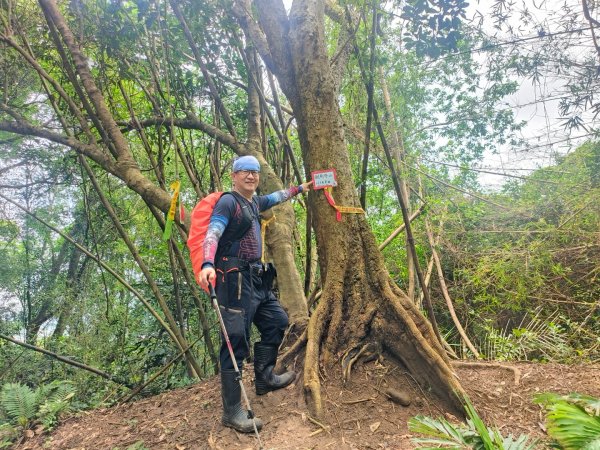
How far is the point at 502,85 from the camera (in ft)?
25.6

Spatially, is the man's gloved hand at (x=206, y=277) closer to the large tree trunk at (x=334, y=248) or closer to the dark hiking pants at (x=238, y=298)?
the dark hiking pants at (x=238, y=298)

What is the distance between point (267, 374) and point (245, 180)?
1.53m

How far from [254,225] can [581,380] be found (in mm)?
3005

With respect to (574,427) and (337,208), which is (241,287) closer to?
(337,208)

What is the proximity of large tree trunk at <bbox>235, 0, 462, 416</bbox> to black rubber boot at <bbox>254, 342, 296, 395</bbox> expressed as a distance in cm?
29

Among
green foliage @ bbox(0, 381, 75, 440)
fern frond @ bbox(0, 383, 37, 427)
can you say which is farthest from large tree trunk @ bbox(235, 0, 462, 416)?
fern frond @ bbox(0, 383, 37, 427)

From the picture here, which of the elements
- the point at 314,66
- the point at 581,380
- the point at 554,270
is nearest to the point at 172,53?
the point at 314,66

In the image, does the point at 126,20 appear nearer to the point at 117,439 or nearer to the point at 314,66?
the point at 314,66

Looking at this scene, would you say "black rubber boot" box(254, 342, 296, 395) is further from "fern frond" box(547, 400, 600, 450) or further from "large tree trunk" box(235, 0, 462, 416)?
"fern frond" box(547, 400, 600, 450)

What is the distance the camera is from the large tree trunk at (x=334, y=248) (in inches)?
122

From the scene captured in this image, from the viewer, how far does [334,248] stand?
3287 millimetres

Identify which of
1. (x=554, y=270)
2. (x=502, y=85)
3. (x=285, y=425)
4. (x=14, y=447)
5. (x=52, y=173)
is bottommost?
(x=14, y=447)

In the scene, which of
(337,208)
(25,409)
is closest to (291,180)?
(337,208)

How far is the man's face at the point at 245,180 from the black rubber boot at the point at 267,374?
1.25 metres
